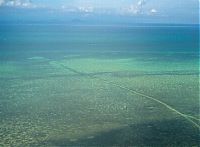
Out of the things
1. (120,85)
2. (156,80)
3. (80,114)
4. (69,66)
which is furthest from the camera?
(69,66)

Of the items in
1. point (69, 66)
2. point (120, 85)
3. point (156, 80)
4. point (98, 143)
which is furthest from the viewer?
point (69, 66)

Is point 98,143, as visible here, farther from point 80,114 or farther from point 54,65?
point 54,65

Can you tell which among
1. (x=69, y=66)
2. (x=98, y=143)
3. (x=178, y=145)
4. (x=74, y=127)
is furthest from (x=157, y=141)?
(x=69, y=66)

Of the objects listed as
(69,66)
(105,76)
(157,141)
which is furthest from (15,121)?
(69,66)

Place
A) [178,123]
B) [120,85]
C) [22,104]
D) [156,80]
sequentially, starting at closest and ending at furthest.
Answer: [178,123]
[22,104]
[120,85]
[156,80]

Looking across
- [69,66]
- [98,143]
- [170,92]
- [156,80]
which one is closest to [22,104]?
[98,143]

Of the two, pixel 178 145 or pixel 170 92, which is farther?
pixel 170 92

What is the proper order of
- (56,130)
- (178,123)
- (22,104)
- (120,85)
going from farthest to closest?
(120,85) → (22,104) → (178,123) → (56,130)

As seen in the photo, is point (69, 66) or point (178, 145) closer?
point (178, 145)

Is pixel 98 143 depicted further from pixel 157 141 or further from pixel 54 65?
pixel 54 65
